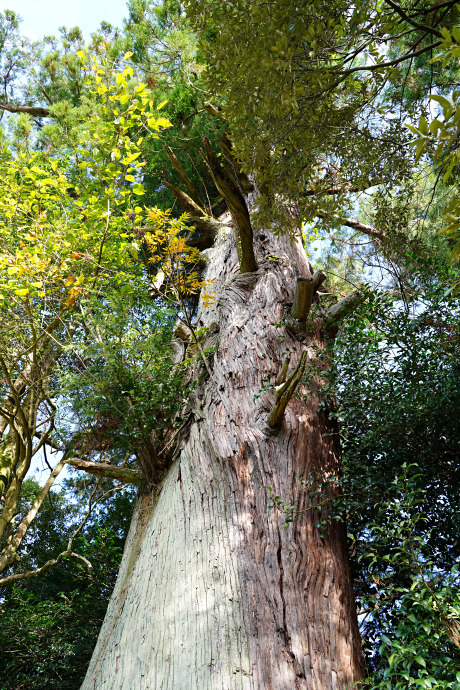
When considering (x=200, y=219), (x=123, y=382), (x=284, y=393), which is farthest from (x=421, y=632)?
(x=200, y=219)

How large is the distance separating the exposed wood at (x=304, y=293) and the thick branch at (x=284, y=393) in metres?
0.99

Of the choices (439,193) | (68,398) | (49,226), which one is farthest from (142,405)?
(439,193)

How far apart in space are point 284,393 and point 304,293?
1.20 m

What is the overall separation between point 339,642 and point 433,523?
1.15 meters

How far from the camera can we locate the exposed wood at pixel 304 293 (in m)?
4.30

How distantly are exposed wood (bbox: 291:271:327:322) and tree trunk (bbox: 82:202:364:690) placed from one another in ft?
0.62

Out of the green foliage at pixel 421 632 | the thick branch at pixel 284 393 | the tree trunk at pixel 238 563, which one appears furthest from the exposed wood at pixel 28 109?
the green foliage at pixel 421 632

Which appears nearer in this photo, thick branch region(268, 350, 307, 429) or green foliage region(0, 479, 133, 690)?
thick branch region(268, 350, 307, 429)

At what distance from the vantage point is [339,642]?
279 centimetres

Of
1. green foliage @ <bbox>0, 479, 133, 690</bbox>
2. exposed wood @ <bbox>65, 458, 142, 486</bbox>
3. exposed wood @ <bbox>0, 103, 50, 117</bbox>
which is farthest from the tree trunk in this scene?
exposed wood @ <bbox>0, 103, 50, 117</bbox>

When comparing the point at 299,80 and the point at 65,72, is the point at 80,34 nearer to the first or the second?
the point at 65,72

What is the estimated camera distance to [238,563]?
305 cm

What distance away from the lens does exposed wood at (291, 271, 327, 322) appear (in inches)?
169

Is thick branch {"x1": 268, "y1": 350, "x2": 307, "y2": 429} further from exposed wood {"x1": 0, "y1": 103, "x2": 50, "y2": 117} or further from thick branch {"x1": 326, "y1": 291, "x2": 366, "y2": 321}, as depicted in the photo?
exposed wood {"x1": 0, "y1": 103, "x2": 50, "y2": 117}
